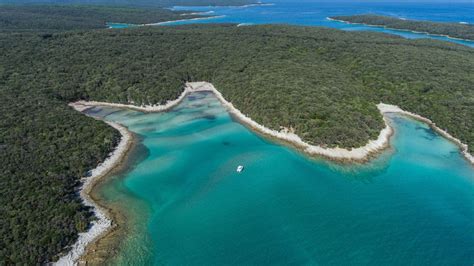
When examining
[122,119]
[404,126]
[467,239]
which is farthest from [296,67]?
[467,239]

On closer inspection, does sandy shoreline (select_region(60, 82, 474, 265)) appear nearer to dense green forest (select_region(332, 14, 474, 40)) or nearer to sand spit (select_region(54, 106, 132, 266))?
sand spit (select_region(54, 106, 132, 266))

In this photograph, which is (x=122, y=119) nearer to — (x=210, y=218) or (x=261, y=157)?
(x=261, y=157)

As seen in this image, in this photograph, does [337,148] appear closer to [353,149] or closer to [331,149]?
[331,149]

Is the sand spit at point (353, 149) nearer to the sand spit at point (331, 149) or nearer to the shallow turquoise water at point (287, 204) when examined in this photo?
Answer: the sand spit at point (331, 149)

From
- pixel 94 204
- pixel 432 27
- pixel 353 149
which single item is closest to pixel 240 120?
pixel 353 149

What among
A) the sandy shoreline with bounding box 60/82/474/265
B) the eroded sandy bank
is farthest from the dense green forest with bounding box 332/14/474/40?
the sandy shoreline with bounding box 60/82/474/265

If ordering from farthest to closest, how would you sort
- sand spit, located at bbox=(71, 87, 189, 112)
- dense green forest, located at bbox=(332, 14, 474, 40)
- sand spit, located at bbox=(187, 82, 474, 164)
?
dense green forest, located at bbox=(332, 14, 474, 40)
sand spit, located at bbox=(71, 87, 189, 112)
sand spit, located at bbox=(187, 82, 474, 164)

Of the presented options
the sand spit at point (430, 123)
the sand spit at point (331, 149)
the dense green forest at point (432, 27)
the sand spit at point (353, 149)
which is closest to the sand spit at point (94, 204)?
the sand spit at point (331, 149)

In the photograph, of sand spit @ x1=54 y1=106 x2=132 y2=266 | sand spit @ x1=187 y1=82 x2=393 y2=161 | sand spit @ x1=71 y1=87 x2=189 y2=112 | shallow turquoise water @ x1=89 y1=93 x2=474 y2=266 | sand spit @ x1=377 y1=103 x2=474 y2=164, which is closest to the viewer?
sand spit @ x1=54 y1=106 x2=132 y2=266
